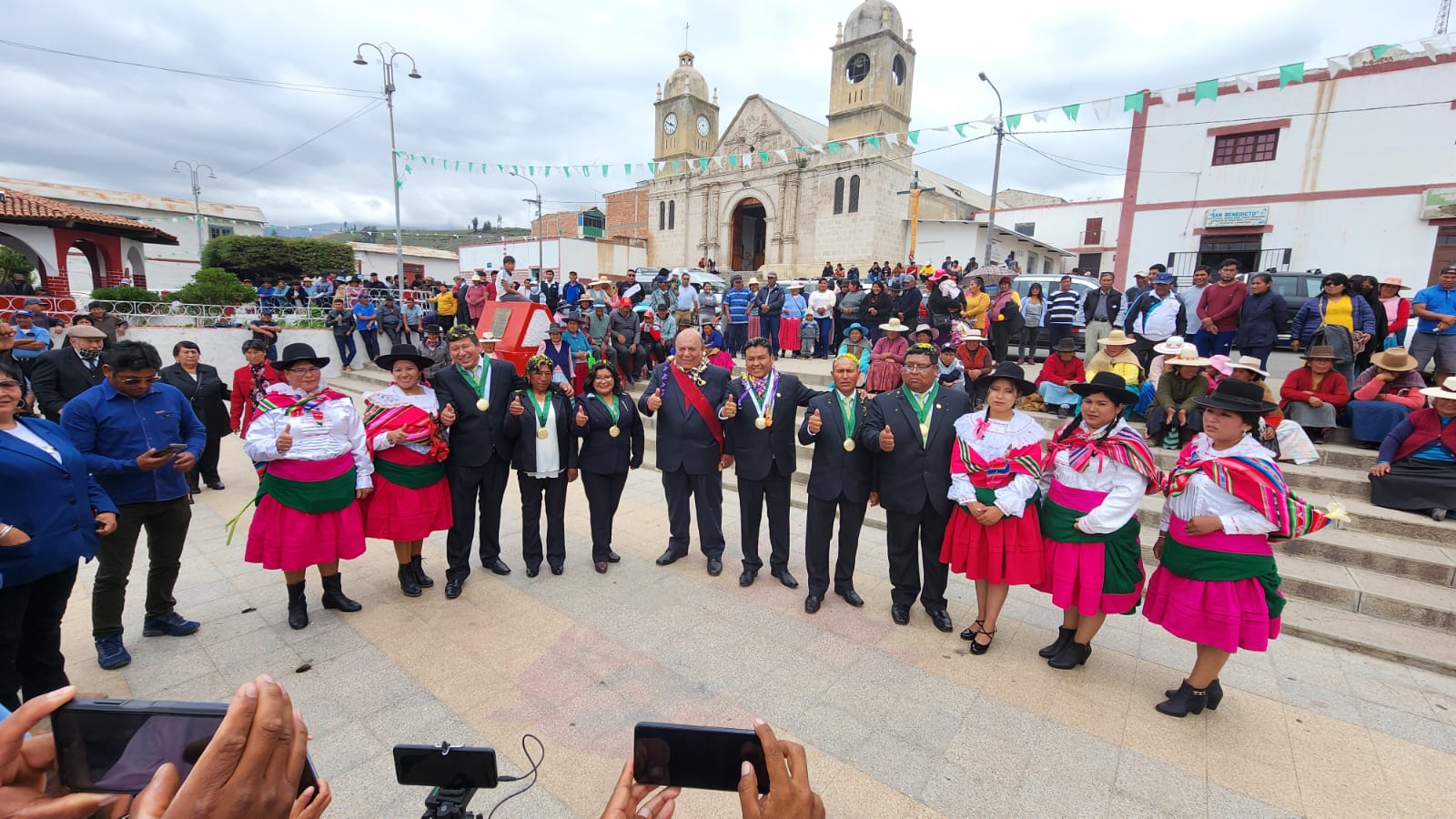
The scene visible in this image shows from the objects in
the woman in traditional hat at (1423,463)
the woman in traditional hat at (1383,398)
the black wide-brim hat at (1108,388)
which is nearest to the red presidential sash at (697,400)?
the black wide-brim hat at (1108,388)

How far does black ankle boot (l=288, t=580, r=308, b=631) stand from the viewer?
405cm

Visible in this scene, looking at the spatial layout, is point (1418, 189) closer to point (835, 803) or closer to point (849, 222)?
point (849, 222)

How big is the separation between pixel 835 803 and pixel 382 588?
3723mm

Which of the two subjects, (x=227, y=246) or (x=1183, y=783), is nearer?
(x=1183, y=783)

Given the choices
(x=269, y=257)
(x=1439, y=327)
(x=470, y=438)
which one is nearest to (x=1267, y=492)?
(x=470, y=438)

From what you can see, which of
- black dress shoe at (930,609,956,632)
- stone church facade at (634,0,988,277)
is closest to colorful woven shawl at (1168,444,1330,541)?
black dress shoe at (930,609,956,632)

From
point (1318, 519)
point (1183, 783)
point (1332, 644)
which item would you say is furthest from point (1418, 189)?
point (1183, 783)

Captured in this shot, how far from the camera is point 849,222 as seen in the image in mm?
28906

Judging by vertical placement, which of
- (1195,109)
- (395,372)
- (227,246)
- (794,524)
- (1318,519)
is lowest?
(794,524)

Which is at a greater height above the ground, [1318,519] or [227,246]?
[227,246]

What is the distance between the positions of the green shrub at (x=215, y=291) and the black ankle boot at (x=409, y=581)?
1513cm

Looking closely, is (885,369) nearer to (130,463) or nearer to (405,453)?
(405,453)

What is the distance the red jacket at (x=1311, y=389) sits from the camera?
20.8ft

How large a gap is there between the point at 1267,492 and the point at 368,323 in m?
17.2
